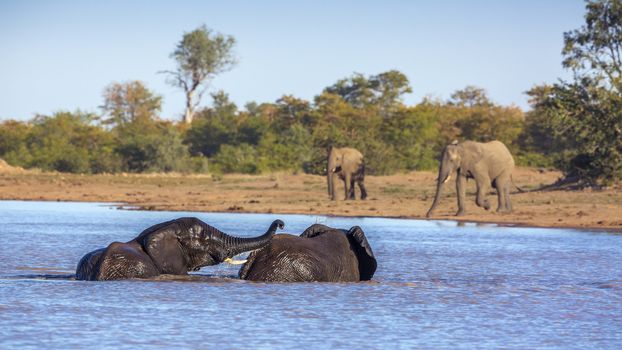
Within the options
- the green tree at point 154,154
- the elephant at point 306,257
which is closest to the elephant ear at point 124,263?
the elephant at point 306,257

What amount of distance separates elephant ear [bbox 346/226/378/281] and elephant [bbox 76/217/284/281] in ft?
3.14

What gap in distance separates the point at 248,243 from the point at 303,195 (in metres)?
25.8

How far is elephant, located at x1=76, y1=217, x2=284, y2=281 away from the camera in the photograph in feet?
37.8

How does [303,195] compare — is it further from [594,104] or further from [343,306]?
[343,306]

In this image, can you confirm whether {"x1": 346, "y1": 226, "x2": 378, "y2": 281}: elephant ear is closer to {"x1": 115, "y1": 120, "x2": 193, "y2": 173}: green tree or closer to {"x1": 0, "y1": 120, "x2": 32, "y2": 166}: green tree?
{"x1": 115, "y1": 120, "x2": 193, "y2": 173}: green tree

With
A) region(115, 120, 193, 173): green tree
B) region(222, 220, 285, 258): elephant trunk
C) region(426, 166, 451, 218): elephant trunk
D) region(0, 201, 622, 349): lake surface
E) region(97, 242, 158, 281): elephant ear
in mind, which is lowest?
region(0, 201, 622, 349): lake surface

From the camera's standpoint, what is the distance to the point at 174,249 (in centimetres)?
1155

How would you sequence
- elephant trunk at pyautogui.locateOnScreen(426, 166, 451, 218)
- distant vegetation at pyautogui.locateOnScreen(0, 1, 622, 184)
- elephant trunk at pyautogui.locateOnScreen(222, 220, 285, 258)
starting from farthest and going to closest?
1. distant vegetation at pyautogui.locateOnScreen(0, 1, 622, 184)
2. elephant trunk at pyautogui.locateOnScreen(426, 166, 451, 218)
3. elephant trunk at pyautogui.locateOnScreen(222, 220, 285, 258)

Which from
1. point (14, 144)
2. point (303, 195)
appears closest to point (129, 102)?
point (14, 144)

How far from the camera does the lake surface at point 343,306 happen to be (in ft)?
29.6

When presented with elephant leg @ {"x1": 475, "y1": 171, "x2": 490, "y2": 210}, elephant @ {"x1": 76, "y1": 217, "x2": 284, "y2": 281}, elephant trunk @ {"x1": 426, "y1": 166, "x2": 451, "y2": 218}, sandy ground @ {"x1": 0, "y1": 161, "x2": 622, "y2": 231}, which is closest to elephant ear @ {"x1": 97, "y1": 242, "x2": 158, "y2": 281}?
elephant @ {"x1": 76, "y1": 217, "x2": 284, "y2": 281}

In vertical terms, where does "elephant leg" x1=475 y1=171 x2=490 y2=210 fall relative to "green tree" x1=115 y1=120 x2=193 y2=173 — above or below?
below

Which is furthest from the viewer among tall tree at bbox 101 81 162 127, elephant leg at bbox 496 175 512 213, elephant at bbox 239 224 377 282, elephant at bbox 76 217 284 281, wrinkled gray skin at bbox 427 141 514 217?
tall tree at bbox 101 81 162 127

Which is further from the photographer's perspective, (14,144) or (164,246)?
(14,144)
